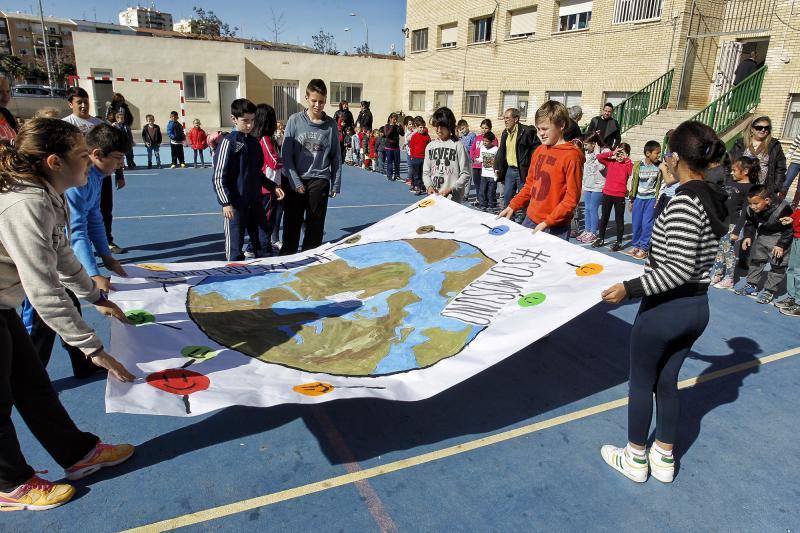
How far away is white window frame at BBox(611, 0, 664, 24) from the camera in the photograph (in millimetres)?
16844

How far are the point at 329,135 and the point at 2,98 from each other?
3709 millimetres

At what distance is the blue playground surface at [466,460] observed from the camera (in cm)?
262

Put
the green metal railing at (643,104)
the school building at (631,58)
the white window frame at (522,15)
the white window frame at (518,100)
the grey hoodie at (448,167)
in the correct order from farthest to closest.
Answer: the white window frame at (518,100) → the white window frame at (522,15) → the green metal railing at (643,104) → the school building at (631,58) → the grey hoodie at (448,167)

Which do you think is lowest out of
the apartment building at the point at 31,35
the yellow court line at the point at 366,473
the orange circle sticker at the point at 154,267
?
the yellow court line at the point at 366,473

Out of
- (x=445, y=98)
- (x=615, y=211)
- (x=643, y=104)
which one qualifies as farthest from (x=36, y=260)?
(x=445, y=98)

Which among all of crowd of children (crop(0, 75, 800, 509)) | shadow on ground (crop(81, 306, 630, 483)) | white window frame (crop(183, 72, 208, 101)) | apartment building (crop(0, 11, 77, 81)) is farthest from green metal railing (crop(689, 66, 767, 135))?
apartment building (crop(0, 11, 77, 81))

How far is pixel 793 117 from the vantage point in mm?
13141

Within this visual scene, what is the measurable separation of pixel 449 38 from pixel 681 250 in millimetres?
28004

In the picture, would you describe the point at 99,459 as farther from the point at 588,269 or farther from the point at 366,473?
the point at 588,269

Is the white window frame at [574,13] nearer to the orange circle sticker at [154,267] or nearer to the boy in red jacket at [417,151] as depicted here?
the boy in red jacket at [417,151]

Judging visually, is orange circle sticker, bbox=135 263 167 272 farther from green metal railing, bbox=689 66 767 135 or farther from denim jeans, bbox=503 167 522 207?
green metal railing, bbox=689 66 767 135

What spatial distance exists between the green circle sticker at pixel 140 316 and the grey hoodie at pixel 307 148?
2689 mm

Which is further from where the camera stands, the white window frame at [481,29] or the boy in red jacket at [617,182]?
the white window frame at [481,29]

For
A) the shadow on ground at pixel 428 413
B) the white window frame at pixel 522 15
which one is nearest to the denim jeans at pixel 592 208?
the shadow on ground at pixel 428 413
